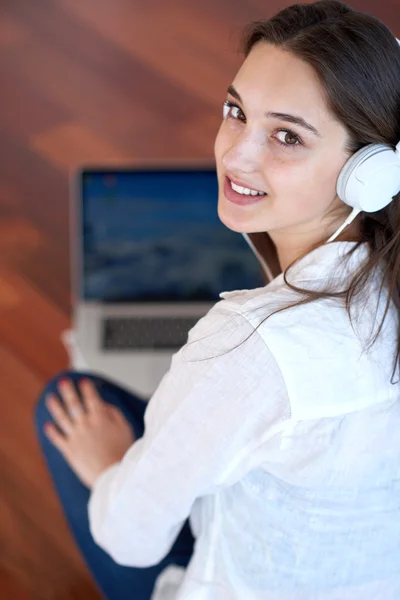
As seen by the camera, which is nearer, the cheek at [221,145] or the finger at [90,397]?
the cheek at [221,145]

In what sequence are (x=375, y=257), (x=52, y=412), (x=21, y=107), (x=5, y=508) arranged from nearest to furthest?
(x=375, y=257) < (x=52, y=412) < (x=5, y=508) < (x=21, y=107)

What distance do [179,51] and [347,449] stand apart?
1.70 m

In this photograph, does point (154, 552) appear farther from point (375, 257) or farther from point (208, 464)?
point (375, 257)

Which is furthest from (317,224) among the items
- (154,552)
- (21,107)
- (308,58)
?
(21,107)

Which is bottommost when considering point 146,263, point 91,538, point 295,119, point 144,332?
point 91,538

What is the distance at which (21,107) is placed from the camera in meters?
2.22

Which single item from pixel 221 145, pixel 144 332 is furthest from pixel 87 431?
pixel 221 145

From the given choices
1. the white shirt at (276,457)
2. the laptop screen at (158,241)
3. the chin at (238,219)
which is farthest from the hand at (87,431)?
the chin at (238,219)

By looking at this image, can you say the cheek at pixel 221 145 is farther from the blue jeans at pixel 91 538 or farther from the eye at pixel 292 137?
the blue jeans at pixel 91 538

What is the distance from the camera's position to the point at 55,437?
4.36 feet

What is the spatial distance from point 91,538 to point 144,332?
507mm

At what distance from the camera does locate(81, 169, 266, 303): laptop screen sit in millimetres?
1614

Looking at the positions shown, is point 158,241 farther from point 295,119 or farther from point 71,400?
point 295,119

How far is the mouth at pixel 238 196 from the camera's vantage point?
97cm
